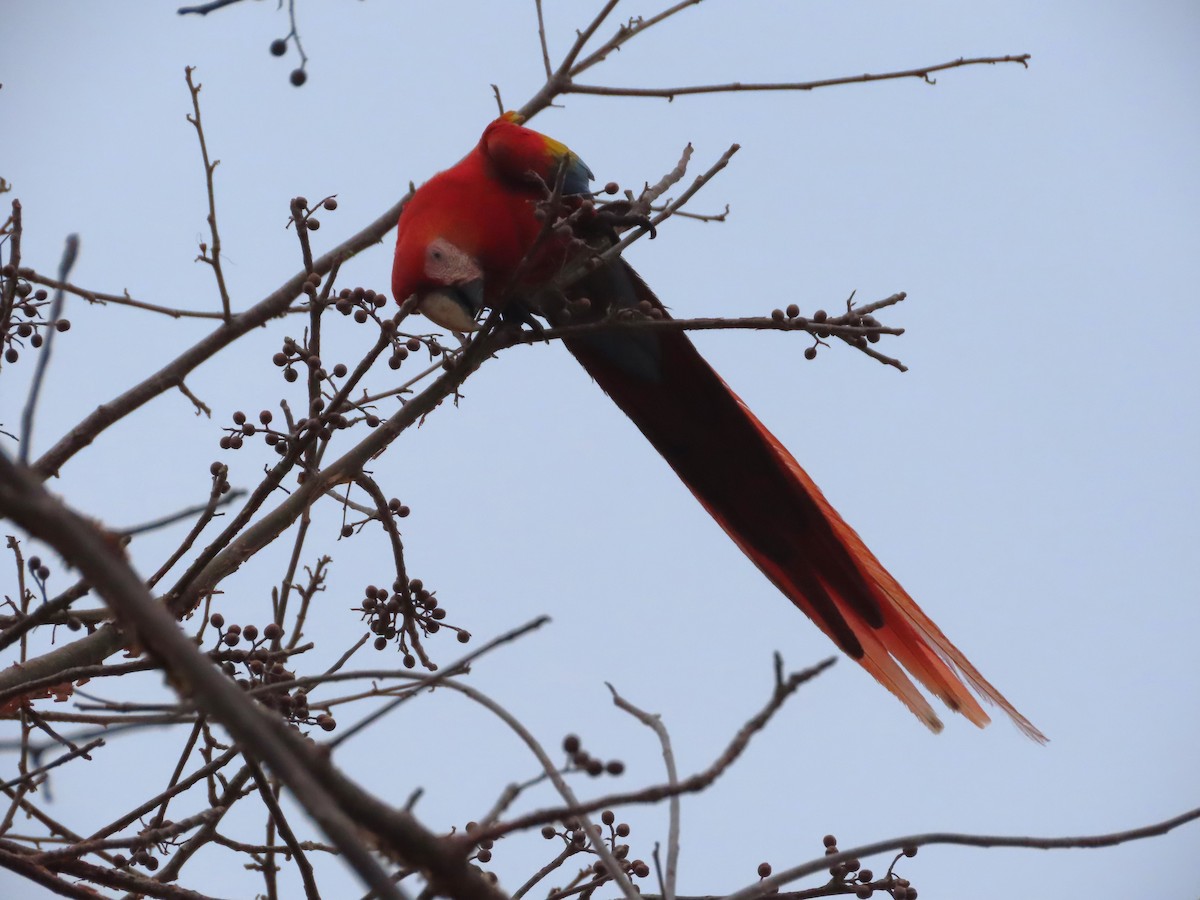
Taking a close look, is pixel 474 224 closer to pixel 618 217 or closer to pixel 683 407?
pixel 618 217

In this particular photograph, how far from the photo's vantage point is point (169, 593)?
1.85 meters

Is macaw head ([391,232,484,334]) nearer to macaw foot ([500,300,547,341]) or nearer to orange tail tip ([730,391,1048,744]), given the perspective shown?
macaw foot ([500,300,547,341])

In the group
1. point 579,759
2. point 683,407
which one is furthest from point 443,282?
point 579,759

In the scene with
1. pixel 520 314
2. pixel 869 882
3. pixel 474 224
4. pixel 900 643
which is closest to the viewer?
pixel 869 882

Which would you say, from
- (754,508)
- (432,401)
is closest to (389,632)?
(432,401)

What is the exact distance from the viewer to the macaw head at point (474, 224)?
290 cm

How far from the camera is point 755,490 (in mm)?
3090

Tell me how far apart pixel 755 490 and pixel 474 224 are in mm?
1065

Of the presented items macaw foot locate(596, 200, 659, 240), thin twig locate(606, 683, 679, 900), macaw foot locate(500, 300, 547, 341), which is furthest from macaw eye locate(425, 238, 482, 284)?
thin twig locate(606, 683, 679, 900)

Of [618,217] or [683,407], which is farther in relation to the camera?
[683,407]

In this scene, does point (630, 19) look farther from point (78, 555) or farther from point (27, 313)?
point (78, 555)

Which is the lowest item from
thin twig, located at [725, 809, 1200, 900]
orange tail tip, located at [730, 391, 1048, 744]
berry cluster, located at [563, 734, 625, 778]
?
thin twig, located at [725, 809, 1200, 900]

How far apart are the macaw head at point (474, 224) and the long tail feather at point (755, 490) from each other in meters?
0.30

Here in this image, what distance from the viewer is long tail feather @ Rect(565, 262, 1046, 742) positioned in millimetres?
2854
